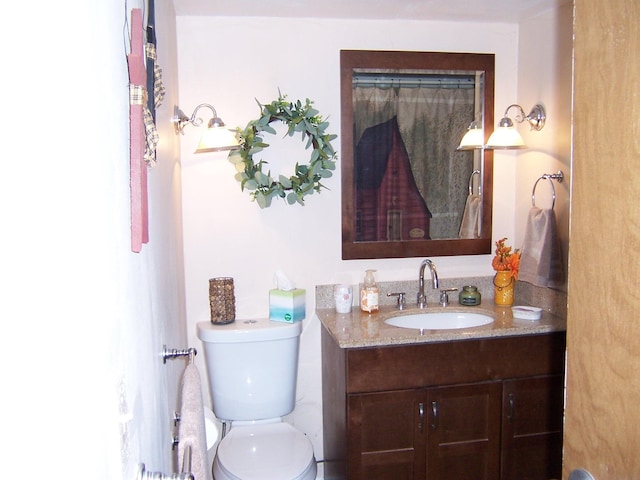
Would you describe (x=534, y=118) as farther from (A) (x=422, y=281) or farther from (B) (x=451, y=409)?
(B) (x=451, y=409)

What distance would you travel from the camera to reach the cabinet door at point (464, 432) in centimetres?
212

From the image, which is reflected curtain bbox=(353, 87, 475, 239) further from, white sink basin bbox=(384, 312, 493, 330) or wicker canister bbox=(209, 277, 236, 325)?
wicker canister bbox=(209, 277, 236, 325)

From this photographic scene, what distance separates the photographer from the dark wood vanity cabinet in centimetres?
206

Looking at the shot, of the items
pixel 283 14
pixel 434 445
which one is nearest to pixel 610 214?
pixel 434 445

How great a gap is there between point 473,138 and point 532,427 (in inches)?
50.8

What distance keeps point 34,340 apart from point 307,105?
2.07m

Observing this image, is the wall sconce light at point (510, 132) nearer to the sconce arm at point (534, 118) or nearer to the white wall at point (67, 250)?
the sconce arm at point (534, 118)

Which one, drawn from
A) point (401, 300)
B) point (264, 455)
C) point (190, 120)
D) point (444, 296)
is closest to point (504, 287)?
point (444, 296)

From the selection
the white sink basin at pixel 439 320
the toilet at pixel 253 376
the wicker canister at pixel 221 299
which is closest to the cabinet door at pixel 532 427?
the white sink basin at pixel 439 320

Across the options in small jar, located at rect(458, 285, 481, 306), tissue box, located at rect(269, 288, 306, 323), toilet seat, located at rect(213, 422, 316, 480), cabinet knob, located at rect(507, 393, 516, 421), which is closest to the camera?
toilet seat, located at rect(213, 422, 316, 480)

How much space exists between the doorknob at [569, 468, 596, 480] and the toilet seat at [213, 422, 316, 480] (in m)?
1.35

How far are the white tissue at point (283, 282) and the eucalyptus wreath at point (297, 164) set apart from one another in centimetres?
33

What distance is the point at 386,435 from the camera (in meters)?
2.08

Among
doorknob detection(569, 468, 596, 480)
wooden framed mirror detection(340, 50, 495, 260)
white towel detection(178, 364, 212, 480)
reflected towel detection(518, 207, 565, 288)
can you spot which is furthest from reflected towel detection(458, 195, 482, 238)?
doorknob detection(569, 468, 596, 480)
